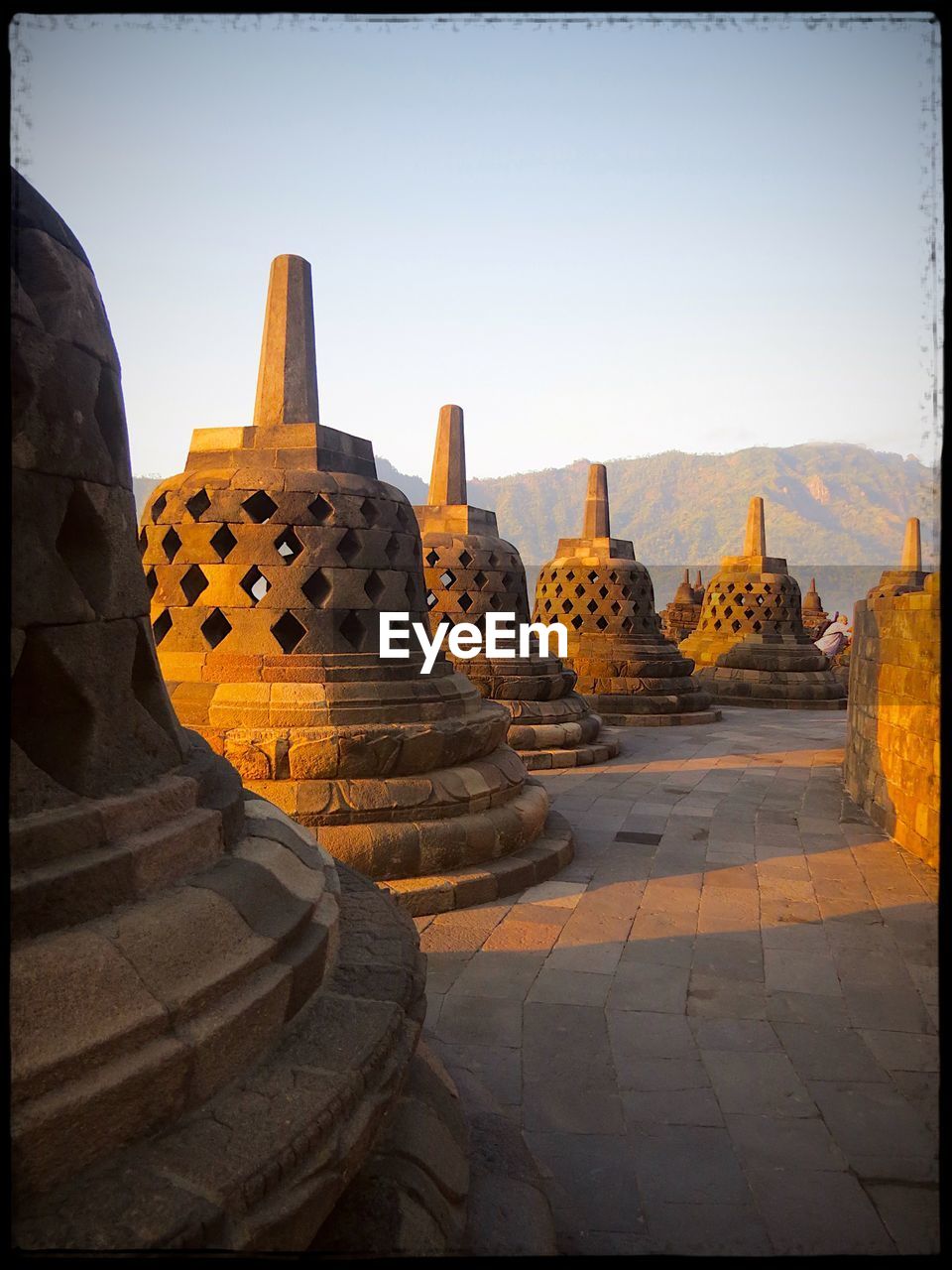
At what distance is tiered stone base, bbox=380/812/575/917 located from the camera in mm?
4297

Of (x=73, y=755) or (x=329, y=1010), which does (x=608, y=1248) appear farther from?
(x=73, y=755)

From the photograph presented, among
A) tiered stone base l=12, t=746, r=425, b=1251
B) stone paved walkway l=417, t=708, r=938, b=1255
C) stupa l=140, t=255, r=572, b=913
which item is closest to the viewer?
tiered stone base l=12, t=746, r=425, b=1251

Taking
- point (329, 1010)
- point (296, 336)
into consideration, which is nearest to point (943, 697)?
point (329, 1010)

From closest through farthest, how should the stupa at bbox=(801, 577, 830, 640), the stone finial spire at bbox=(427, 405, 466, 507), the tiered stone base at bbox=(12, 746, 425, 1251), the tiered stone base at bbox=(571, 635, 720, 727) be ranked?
the tiered stone base at bbox=(12, 746, 425, 1251)
the stone finial spire at bbox=(427, 405, 466, 507)
the tiered stone base at bbox=(571, 635, 720, 727)
the stupa at bbox=(801, 577, 830, 640)

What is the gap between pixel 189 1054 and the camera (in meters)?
1.41

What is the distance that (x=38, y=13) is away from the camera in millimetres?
1151

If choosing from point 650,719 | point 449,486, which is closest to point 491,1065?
point 449,486

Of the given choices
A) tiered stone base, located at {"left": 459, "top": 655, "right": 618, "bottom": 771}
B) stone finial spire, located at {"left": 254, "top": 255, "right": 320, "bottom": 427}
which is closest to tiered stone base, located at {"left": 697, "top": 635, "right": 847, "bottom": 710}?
tiered stone base, located at {"left": 459, "top": 655, "right": 618, "bottom": 771}

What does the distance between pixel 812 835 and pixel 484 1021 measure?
3540 millimetres

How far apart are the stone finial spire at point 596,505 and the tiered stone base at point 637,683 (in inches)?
80.5

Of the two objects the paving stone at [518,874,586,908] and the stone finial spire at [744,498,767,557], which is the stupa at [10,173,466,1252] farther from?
the stone finial spire at [744,498,767,557]

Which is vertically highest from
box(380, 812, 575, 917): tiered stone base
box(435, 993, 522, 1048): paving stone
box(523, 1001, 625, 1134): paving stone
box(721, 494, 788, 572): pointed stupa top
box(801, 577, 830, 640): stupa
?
box(721, 494, 788, 572): pointed stupa top

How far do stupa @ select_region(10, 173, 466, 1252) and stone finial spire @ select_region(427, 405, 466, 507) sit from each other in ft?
24.8

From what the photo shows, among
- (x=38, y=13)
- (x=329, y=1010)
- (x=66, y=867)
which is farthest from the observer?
(x=329, y=1010)
